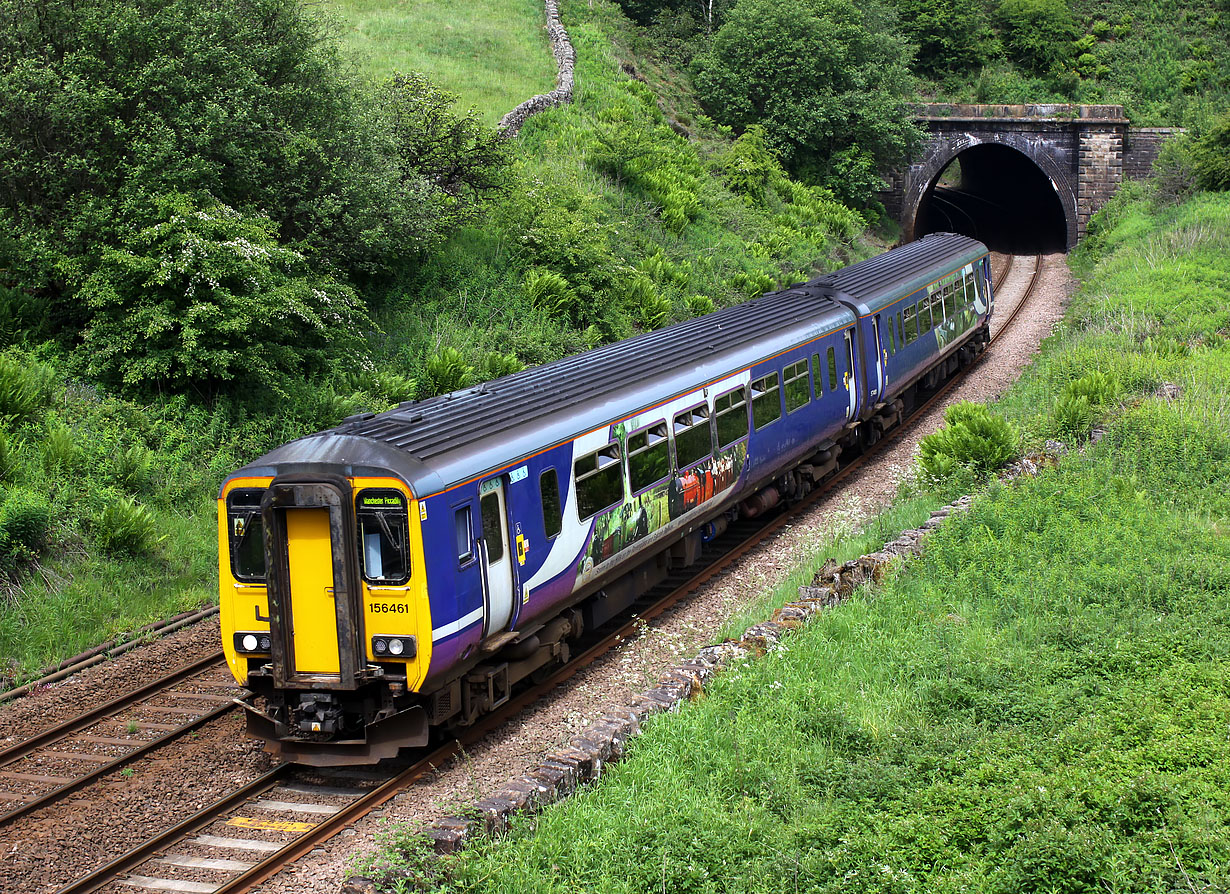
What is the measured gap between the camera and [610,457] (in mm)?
11547

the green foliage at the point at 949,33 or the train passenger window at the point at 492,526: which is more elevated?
the green foliage at the point at 949,33

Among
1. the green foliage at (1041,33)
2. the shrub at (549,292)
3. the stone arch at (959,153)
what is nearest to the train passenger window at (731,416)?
the shrub at (549,292)

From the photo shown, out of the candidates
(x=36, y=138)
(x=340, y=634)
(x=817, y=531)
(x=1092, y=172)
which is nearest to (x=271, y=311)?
(x=36, y=138)

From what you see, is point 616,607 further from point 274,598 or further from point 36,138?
point 36,138

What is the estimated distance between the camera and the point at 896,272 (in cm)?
2128

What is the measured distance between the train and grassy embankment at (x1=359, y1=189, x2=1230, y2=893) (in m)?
1.95

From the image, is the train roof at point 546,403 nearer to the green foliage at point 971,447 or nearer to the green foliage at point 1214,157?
the green foliage at point 971,447

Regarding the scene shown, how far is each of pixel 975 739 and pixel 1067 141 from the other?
3981cm

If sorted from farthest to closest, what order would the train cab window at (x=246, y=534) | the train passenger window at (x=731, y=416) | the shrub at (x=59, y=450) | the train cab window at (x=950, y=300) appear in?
the train cab window at (x=950, y=300) < the train passenger window at (x=731, y=416) < the shrub at (x=59, y=450) < the train cab window at (x=246, y=534)

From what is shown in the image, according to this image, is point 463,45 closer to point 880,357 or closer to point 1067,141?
point 1067,141

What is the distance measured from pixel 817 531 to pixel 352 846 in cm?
938

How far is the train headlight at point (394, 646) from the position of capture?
8.78m

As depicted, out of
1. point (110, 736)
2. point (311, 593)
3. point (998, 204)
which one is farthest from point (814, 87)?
point (110, 736)

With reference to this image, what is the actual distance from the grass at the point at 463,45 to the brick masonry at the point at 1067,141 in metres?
17.1
